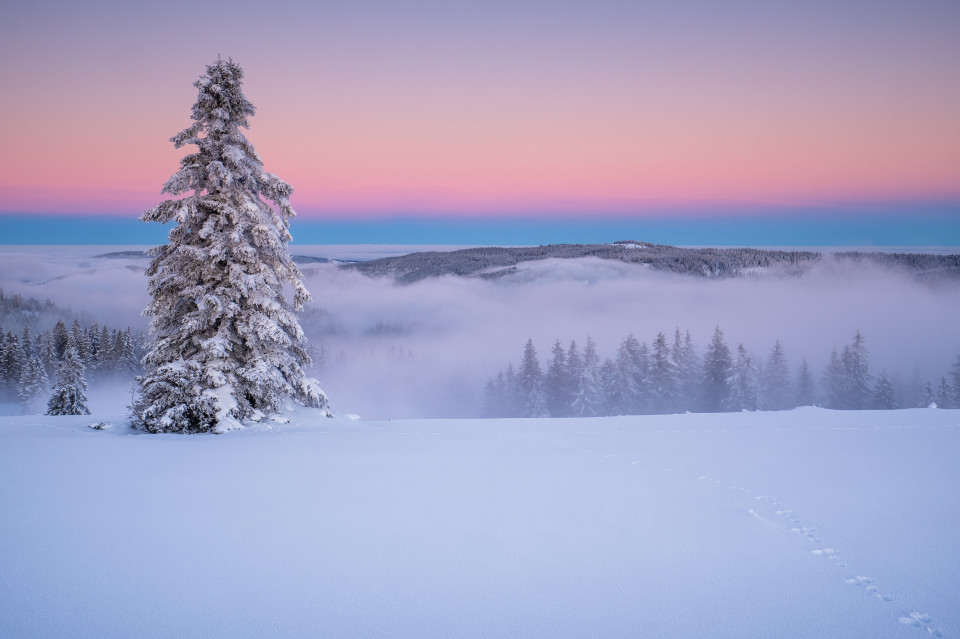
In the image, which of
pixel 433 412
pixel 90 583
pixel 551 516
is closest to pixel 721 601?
pixel 551 516

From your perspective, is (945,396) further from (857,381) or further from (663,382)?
(663,382)

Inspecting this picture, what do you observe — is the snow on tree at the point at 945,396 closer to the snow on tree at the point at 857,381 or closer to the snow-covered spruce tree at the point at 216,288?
the snow on tree at the point at 857,381

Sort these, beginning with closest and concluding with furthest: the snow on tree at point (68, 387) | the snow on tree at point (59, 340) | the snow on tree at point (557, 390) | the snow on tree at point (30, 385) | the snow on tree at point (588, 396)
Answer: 1. the snow on tree at point (68, 387)
2. the snow on tree at point (588, 396)
3. the snow on tree at point (557, 390)
4. the snow on tree at point (30, 385)
5. the snow on tree at point (59, 340)

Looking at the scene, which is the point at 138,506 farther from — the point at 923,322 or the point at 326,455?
the point at 923,322

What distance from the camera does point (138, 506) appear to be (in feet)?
19.5

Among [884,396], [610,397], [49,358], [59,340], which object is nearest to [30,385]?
[59,340]

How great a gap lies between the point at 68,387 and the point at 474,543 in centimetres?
4172

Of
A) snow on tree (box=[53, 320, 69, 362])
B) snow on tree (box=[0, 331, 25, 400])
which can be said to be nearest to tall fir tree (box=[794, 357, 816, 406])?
snow on tree (box=[0, 331, 25, 400])

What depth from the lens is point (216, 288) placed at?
1282 centimetres

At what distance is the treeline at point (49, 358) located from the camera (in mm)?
64750

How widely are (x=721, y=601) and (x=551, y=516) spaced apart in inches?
84.8

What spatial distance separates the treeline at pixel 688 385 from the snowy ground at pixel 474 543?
152ft

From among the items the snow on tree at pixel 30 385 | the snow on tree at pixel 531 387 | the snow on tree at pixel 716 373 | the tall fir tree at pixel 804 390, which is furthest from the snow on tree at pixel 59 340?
the tall fir tree at pixel 804 390

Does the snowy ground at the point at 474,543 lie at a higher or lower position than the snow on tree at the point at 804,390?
higher
